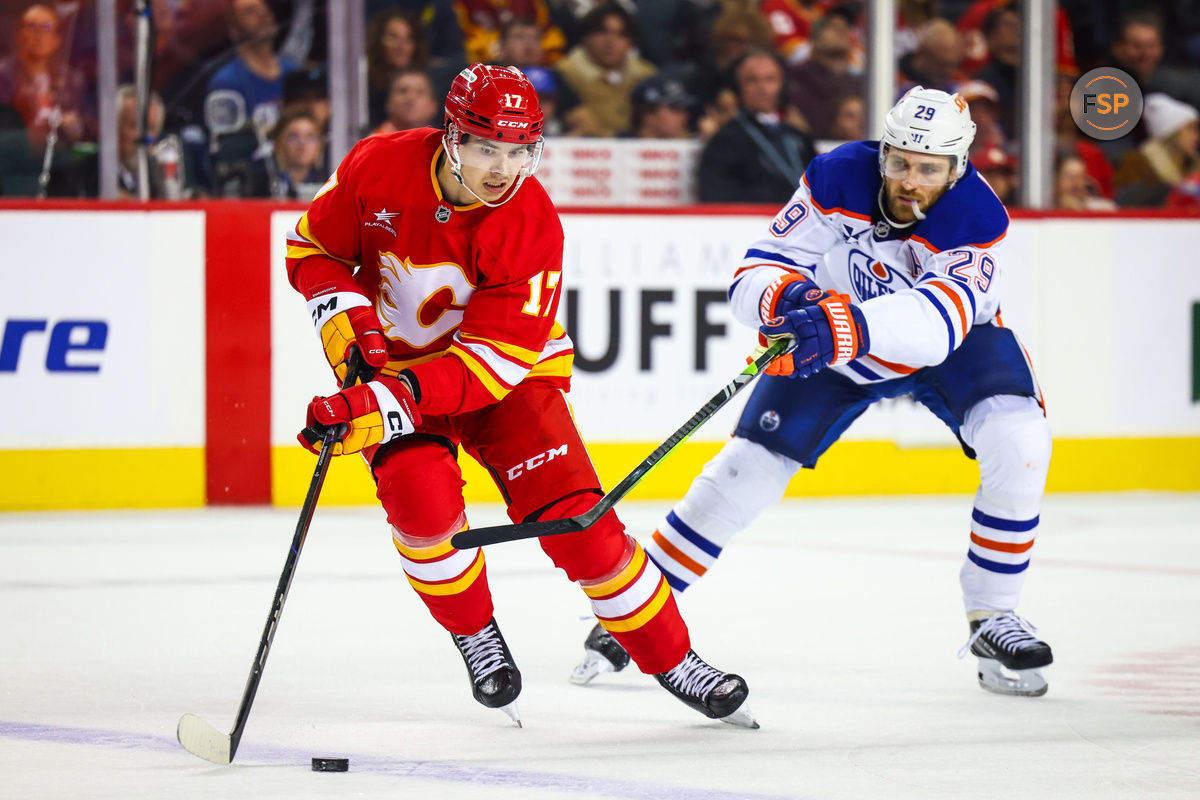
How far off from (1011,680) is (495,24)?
3429 millimetres

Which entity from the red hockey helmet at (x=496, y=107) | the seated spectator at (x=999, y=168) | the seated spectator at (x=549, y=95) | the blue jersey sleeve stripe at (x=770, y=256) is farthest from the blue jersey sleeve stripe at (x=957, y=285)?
the seated spectator at (x=999, y=168)

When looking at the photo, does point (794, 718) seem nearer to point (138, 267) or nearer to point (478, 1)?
point (138, 267)

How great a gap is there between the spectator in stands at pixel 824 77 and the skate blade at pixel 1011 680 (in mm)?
3100

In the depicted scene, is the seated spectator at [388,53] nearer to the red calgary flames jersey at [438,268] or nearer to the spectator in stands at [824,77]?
the spectator in stands at [824,77]

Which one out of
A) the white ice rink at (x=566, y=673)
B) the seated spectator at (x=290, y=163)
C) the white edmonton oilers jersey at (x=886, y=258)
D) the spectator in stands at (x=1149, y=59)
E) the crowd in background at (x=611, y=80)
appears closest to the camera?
the white ice rink at (x=566, y=673)

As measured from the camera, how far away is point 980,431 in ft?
9.97

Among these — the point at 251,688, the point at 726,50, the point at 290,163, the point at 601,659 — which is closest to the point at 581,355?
the point at 290,163

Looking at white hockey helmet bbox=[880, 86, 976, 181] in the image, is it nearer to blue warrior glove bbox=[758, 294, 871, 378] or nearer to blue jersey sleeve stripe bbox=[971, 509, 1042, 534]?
blue warrior glove bbox=[758, 294, 871, 378]

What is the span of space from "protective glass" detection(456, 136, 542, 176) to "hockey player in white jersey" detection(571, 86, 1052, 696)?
57cm

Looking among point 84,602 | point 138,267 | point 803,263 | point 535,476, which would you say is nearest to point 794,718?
point 535,476

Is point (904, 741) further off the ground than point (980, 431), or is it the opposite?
point (980, 431)

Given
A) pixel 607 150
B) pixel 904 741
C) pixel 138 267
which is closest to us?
pixel 904 741

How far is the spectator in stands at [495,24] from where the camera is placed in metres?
5.62

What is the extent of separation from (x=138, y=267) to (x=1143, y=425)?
11.6 ft
